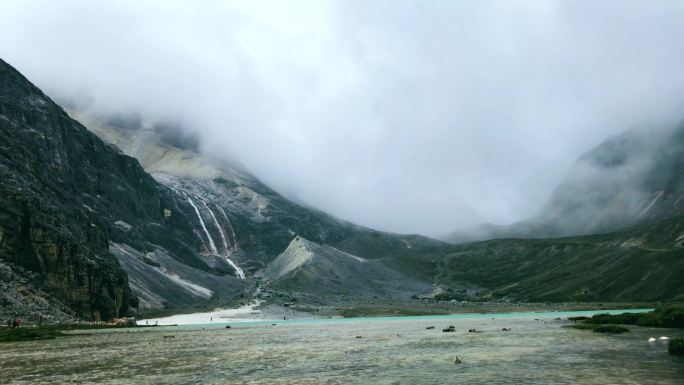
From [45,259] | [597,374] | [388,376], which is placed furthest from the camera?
[45,259]

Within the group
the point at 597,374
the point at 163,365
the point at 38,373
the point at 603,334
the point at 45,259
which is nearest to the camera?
the point at 597,374

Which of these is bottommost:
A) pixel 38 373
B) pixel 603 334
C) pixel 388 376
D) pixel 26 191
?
pixel 38 373

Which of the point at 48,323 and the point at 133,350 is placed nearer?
the point at 133,350

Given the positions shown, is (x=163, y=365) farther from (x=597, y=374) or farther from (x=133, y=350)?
(x=597, y=374)

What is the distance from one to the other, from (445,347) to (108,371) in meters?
42.7

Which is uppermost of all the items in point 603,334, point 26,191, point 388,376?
point 26,191

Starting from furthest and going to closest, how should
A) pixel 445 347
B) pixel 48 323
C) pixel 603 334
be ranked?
pixel 48 323
pixel 603 334
pixel 445 347

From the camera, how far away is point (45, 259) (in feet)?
545

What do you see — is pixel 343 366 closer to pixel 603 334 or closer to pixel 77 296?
pixel 603 334


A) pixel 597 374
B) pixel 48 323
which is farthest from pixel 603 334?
pixel 48 323

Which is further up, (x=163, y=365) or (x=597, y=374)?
(x=597, y=374)

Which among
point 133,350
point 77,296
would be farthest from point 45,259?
point 133,350

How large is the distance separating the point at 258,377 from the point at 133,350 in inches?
1492

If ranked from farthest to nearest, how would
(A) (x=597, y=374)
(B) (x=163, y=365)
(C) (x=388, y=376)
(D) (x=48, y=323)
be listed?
(D) (x=48, y=323) < (B) (x=163, y=365) < (C) (x=388, y=376) < (A) (x=597, y=374)
